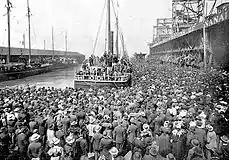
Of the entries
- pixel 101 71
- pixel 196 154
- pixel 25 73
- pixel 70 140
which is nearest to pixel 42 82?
pixel 25 73

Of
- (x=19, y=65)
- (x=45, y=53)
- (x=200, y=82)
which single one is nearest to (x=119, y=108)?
(x=200, y=82)

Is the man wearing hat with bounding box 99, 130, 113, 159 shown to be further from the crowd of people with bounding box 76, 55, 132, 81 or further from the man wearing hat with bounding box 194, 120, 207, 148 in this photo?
the crowd of people with bounding box 76, 55, 132, 81

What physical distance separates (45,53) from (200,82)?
68.5 metres

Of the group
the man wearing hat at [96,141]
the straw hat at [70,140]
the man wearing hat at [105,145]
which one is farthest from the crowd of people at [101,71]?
the straw hat at [70,140]

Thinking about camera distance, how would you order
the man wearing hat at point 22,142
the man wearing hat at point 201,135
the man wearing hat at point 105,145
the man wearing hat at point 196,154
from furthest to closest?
1. the man wearing hat at point 22,142
2. the man wearing hat at point 201,135
3. the man wearing hat at point 105,145
4. the man wearing hat at point 196,154

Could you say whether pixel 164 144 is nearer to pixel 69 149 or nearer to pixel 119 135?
pixel 119 135

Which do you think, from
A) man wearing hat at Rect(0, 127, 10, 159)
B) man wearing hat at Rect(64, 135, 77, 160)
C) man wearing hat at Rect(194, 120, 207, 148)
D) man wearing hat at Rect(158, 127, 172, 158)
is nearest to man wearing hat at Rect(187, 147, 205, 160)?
man wearing hat at Rect(158, 127, 172, 158)

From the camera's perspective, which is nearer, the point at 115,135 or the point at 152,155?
the point at 152,155

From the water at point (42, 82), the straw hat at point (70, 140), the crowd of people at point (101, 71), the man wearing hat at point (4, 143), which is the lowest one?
the water at point (42, 82)

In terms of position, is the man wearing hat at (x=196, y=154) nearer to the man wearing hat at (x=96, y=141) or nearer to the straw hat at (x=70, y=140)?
the man wearing hat at (x=96, y=141)

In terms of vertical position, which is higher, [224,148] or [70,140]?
[70,140]

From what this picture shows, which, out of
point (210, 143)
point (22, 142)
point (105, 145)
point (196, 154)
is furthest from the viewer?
point (22, 142)

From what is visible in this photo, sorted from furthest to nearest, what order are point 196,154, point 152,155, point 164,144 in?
point 164,144, point 196,154, point 152,155

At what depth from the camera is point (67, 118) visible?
917cm
